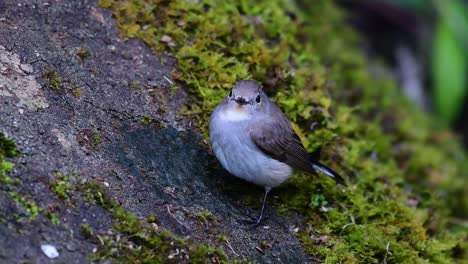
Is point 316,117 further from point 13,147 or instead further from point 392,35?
point 392,35

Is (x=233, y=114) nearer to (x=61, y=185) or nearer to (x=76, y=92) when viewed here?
(x=76, y=92)

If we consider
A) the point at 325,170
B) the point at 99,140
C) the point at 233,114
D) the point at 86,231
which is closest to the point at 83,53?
the point at 99,140

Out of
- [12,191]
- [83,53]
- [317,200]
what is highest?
[83,53]

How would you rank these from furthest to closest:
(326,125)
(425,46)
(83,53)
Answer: (425,46) < (326,125) < (83,53)

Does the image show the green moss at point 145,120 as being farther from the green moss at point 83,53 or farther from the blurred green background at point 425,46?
the blurred green background at point 425,46

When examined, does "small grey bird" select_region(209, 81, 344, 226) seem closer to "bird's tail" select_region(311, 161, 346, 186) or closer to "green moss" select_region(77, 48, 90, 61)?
"bird's tail" select_region(311, 161, 346, 186)

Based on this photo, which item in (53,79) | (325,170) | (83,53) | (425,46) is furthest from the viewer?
(425,46)

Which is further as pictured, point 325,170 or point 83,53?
point 325,170

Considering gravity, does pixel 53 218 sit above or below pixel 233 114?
below
